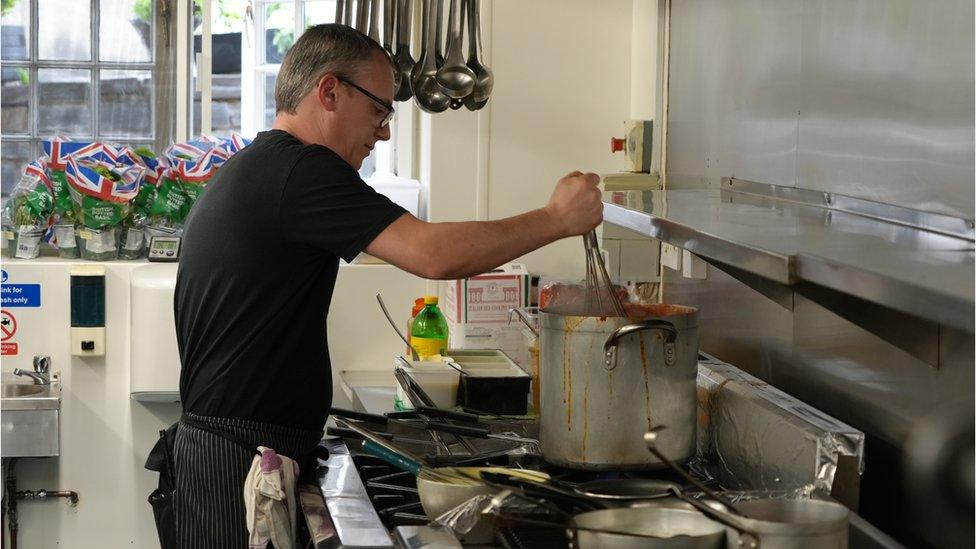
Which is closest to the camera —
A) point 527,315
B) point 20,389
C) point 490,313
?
point 527,315

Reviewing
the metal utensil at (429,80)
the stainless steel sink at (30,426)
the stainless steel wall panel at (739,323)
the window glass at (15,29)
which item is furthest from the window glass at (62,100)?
the stainless steel wall panel at (739,323)

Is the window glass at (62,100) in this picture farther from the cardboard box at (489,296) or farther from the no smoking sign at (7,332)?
the cardboard box at (489,296)

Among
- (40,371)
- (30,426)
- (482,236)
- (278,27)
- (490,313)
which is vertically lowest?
(30,426)

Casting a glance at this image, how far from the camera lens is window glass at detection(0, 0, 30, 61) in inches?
148

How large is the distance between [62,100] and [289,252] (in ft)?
6.93

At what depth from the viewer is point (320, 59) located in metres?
2.18

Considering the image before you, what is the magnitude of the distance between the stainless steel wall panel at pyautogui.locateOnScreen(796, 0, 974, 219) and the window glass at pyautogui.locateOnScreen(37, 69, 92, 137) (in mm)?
2526

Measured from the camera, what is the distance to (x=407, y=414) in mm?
2395

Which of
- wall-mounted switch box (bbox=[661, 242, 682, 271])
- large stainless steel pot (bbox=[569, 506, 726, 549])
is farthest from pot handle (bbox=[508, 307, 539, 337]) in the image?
large stainless steel pot (bbox=[569, 506, 726, 549])

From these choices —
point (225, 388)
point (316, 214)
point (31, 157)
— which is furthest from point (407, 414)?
point (31, 157)

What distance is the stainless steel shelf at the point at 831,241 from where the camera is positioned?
3.55 ft

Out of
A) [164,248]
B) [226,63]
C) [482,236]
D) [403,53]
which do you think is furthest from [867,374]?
[226,63]

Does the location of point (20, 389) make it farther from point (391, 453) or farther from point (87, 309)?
point (391, 453)

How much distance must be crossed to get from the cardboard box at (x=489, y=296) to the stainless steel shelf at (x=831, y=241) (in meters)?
0.85
